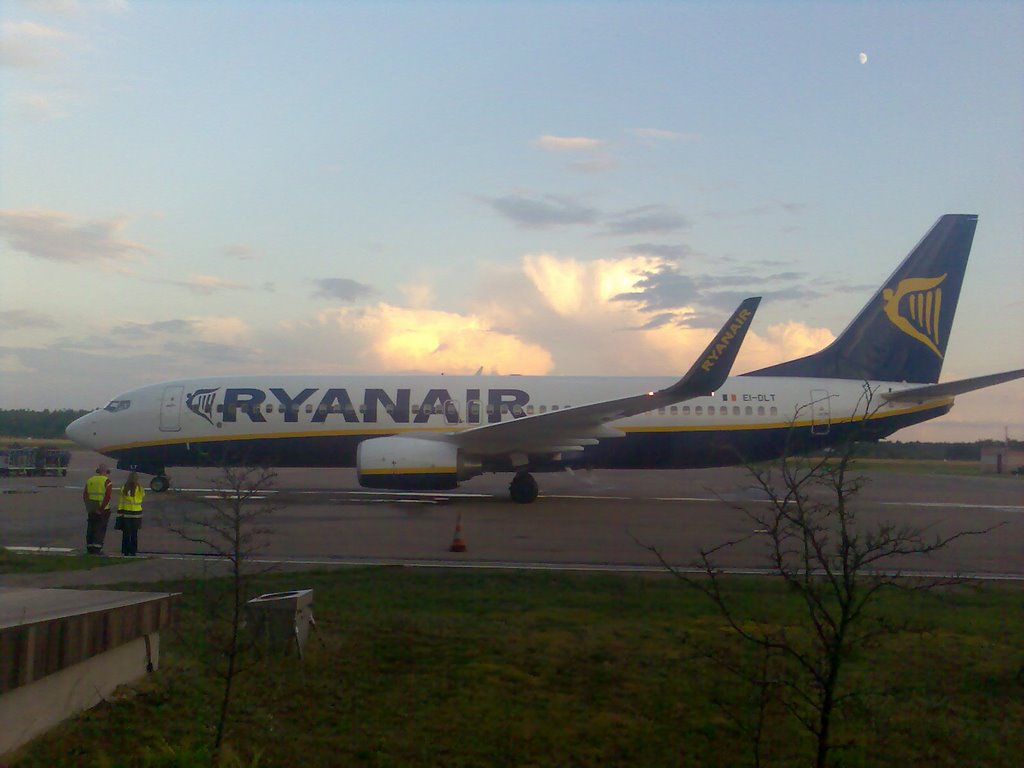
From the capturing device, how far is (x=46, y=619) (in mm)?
4418

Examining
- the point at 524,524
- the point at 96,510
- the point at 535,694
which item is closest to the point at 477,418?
the point at 524,524

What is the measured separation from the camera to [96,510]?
11.9m

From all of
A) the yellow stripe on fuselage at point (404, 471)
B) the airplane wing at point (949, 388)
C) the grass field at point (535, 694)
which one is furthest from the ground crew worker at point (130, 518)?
the airplane wing at point (949, 388)

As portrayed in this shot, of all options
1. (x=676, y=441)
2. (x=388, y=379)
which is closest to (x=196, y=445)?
(x=388, y=379)

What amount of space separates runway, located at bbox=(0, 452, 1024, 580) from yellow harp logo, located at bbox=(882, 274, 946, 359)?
4.88m

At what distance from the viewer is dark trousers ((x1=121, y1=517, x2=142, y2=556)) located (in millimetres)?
11711

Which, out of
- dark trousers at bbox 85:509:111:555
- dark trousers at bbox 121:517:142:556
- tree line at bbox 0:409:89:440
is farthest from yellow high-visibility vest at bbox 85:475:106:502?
tree line at bbox 0:409:89:440

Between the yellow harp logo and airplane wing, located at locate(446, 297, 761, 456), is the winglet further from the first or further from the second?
the yellow harp logo

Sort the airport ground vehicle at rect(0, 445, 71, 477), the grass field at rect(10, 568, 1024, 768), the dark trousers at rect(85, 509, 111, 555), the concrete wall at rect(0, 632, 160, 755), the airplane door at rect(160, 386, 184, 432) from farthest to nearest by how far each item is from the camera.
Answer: the airport ground vehicle at rect(0, 445, 71, 477) → the airplane door at rect(160, 386, 184, 432) → the dark trousers at rect(85, 509, 111, 555) → the grass field at rect(10, 568, 1024, 768) → the concrete wall at rect(0, 632, 160, 755)

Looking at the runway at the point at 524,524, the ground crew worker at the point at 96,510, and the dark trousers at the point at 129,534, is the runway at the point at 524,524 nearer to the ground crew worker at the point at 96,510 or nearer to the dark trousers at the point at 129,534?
the dark trousers at the point at 129,534

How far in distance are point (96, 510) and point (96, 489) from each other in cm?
33

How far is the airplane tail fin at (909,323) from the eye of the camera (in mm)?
23266

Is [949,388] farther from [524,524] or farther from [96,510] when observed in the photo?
[96,510]

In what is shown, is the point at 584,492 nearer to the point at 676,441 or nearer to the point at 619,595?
the point at 676,441
